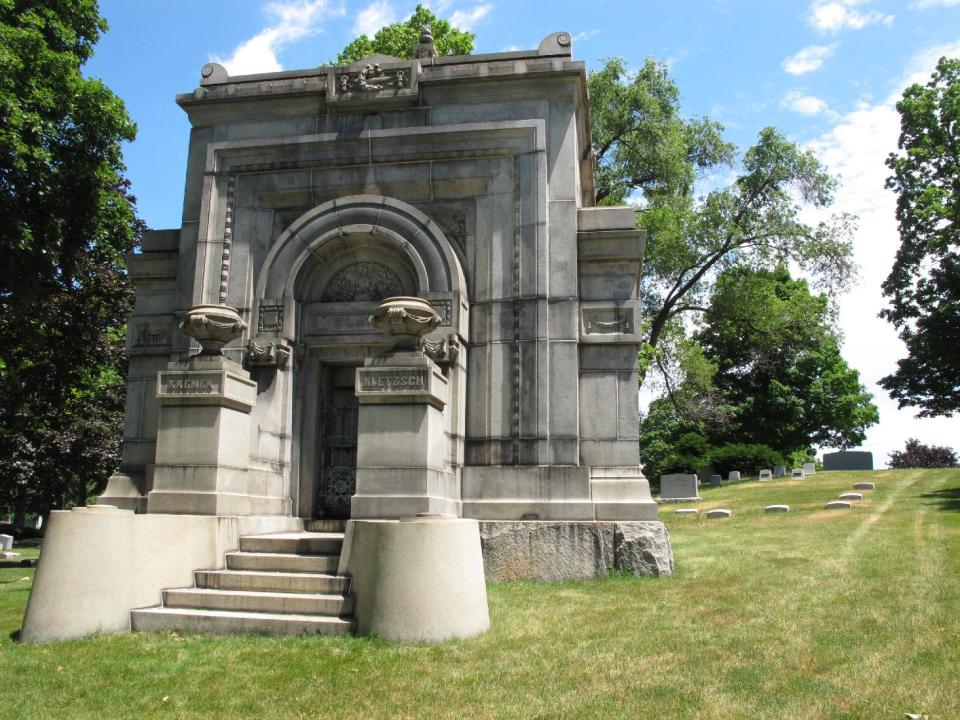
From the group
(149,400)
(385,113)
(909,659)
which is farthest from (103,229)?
(909,659)

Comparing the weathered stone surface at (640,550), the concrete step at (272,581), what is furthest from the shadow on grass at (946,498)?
the concrete step at (272,581)

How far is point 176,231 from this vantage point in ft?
44.0

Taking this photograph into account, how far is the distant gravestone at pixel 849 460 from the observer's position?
40.9 meters

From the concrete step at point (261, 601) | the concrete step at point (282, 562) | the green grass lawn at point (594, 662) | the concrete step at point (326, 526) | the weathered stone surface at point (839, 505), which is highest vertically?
the weathered stone surface at point (839, 505)

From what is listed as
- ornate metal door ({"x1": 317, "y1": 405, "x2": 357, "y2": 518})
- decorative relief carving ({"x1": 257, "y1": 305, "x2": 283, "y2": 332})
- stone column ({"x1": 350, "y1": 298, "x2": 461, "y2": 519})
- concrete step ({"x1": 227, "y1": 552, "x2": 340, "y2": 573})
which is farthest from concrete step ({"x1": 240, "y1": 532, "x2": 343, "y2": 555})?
decorative relief carving ({"x1": 257, "y1": 305, "x2": 283, "y2": 332})

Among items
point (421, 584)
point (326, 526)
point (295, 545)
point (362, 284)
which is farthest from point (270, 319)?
point (421, 584)

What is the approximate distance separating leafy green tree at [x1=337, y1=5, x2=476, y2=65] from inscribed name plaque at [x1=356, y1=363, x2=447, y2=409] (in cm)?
2102

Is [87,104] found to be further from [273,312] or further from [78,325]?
[273,312]

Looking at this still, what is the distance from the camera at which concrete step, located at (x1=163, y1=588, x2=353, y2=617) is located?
308 inches

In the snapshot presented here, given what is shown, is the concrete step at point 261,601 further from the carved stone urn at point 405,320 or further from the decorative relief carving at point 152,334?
the decorative relief carving at point 152,334

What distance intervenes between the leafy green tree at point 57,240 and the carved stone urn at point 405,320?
10.4 m

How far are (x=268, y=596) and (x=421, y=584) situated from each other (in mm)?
1668

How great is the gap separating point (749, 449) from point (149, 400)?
3384 centimetres

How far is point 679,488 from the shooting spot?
2977cm
